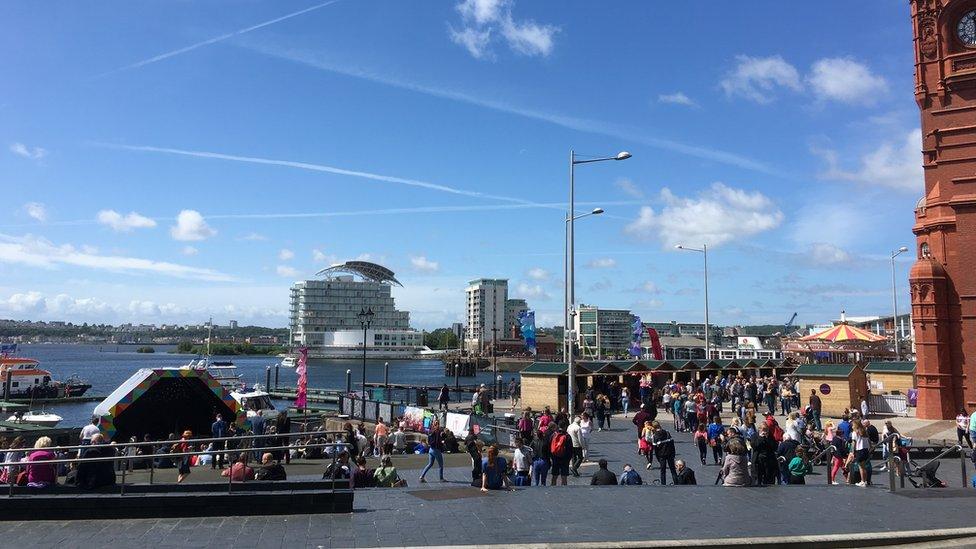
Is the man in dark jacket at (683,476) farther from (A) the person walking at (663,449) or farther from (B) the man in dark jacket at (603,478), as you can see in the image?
(B) the man in dark jacket at (603,478)

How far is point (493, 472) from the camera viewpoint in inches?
496

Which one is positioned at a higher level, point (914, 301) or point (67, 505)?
point (914, 301)

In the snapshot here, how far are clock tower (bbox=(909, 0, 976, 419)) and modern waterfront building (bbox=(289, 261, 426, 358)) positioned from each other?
516 ft

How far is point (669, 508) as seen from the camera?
1112cm

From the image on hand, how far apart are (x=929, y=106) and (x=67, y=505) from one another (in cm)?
3351

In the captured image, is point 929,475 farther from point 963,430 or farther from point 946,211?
point 946,211

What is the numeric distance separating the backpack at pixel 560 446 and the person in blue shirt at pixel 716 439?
5.41m

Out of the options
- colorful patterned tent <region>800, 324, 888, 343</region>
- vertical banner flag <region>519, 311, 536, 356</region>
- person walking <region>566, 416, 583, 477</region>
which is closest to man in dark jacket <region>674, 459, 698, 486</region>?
person walking <region>566, 416, 583, 477</region>

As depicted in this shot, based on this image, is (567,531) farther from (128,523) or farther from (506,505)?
(128,523)

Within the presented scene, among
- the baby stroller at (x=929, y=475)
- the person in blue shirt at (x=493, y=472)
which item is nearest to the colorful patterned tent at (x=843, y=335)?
the baby stroller at (x=929, y=475)

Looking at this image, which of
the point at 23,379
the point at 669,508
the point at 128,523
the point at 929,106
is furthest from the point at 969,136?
the point at 23,379

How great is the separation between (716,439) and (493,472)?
8394 millimetres

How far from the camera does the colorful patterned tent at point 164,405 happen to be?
2214 cm

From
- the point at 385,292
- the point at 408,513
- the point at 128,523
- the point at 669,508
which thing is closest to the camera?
the point at 128,523
